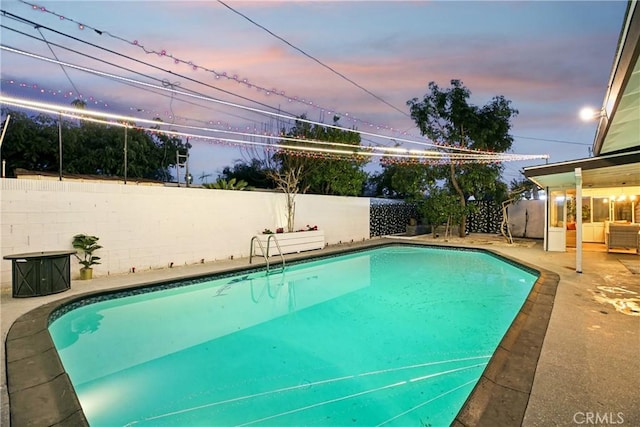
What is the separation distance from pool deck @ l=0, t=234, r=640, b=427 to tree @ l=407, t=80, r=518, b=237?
6.76 metres

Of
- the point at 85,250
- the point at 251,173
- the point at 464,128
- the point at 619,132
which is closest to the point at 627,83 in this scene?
the point at 619,132

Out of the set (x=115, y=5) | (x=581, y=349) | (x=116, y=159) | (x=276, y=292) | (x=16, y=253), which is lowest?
(x=276, y=292)

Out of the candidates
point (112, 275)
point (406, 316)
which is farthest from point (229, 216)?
point (406, 316)

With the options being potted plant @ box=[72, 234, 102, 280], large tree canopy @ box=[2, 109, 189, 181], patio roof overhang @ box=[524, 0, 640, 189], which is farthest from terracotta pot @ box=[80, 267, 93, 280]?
patio roof overhang @ box=[524, 0, 640, 189]

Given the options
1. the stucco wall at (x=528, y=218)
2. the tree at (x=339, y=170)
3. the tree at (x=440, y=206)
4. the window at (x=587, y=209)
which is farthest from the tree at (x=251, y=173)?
the window at (x=587, y=209)

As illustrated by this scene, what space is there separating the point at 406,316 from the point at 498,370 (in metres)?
2.25

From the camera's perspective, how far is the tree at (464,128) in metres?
12.6

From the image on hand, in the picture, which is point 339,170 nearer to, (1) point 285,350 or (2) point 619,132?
(2) point 619,132

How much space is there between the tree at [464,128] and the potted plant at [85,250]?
11.5m

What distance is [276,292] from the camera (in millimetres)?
6141

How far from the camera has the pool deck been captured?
6.45 feet

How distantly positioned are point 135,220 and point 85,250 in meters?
1.08

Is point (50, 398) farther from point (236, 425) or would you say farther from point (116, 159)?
point (116, 159)

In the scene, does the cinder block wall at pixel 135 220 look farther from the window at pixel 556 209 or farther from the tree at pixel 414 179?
the window at pixel 556 209
